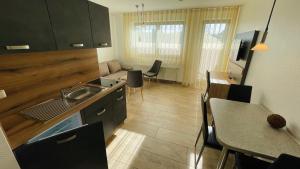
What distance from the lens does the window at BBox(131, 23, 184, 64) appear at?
4190 millimetres

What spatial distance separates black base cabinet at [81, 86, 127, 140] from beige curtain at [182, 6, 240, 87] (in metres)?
2.92

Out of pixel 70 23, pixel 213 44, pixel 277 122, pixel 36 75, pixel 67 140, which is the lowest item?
pixel 277 122

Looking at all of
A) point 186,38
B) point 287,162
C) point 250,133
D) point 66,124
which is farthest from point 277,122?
point 186,38

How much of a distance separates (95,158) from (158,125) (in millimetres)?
1688

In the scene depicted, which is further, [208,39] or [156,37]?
[156,37]

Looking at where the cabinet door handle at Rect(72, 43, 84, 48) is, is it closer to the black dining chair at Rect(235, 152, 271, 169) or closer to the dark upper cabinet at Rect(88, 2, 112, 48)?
the dark upper cabinet at Rect(88, 2, 112, 48)

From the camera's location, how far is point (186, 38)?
4098 mm

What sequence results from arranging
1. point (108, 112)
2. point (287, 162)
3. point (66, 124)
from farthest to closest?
point (108, 112)
point (66, 124)
point (287, 162)

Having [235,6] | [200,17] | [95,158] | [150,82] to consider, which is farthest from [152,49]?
[95,158]

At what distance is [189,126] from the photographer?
248 cm

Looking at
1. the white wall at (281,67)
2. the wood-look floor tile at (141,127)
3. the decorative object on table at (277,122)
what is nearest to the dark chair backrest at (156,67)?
the wood-look floor tile at (141,127)

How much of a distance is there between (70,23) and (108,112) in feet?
3.96

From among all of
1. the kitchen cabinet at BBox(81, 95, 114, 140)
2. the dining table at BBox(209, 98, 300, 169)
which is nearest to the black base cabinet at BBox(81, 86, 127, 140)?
→ the kitchen cabinet at BBox(81, 95, 114, 140)

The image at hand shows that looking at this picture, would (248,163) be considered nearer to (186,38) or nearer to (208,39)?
(208,39)
